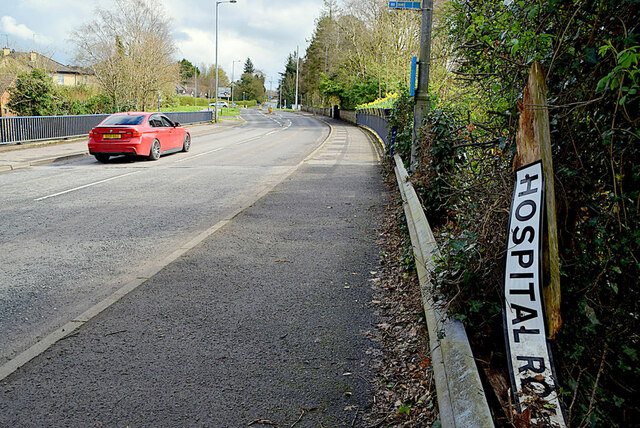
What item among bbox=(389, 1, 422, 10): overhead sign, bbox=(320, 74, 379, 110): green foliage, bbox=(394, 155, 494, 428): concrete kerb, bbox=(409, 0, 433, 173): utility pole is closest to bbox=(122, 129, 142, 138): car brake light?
bbox=(389, 1, 422, 10): overhead sign

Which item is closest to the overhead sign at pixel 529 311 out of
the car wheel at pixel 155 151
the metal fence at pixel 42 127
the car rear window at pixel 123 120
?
the car rear window at pixel 123 120

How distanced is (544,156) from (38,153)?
19.2m

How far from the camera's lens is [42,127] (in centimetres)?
2141

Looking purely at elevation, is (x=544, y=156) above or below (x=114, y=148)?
above

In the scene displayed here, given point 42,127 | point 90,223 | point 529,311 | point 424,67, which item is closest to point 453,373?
point 529,311

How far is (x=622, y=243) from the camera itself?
2545 mm

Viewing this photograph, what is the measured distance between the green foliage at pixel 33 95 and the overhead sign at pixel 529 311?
2842 centimetres

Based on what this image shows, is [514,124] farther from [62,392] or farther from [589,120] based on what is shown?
[62,392]

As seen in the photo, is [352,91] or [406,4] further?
[352,91]

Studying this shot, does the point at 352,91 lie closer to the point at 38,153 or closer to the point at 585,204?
the point at 38,153

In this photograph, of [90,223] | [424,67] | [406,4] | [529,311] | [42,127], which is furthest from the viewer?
[42,127]

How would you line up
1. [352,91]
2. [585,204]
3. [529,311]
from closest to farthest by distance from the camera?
1. [529,311]
2. [585,204]
3. [352,91]

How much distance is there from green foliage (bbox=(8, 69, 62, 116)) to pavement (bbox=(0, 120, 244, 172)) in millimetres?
5094

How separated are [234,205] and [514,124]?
7606 mm
